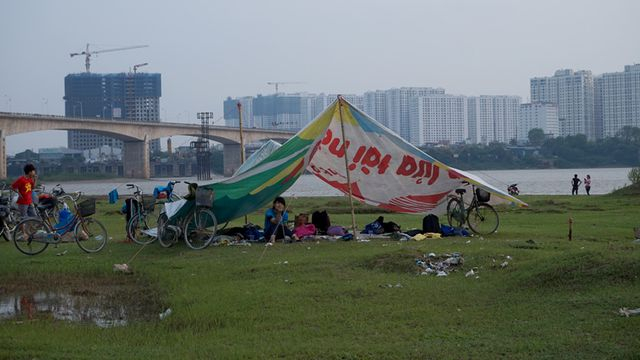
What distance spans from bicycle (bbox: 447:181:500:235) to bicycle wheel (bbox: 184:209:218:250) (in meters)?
4.39

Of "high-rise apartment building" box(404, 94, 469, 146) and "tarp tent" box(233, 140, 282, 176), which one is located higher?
"high-rise apartment building" box(404, 94, 469, 146)

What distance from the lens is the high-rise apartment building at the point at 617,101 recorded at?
12619cm

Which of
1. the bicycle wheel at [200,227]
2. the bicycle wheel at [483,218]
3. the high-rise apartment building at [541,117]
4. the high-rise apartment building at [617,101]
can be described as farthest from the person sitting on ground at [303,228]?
the high-rise apartment building at [541,117]

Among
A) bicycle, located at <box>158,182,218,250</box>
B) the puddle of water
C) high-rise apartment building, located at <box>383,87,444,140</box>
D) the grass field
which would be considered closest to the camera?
the grass field

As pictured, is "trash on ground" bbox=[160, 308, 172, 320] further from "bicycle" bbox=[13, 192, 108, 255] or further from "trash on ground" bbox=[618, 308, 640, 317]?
"bicycle" bbox=[13, 192, 108, 255]

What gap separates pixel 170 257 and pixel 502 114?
151976 millimetres

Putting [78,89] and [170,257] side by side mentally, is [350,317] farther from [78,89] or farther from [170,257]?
[78,89]

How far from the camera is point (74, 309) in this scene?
31.1 feet

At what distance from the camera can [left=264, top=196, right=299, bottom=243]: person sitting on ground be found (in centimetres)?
1394

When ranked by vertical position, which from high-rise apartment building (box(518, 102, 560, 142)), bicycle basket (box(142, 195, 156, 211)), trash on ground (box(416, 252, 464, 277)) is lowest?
trash on ground (box(416, 252, 464, 277))

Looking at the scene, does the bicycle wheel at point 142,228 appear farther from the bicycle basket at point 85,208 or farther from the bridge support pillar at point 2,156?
the bridge support pillar at point 2,156

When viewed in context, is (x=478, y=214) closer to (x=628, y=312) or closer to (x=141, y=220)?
(x=141, y=220)

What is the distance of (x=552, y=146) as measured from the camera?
97.4m

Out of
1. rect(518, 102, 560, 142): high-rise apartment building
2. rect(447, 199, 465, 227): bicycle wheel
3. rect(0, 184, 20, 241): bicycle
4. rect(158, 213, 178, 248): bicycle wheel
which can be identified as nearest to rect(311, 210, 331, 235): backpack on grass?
rect(447, 199, 465, 227): bicycle wheel
